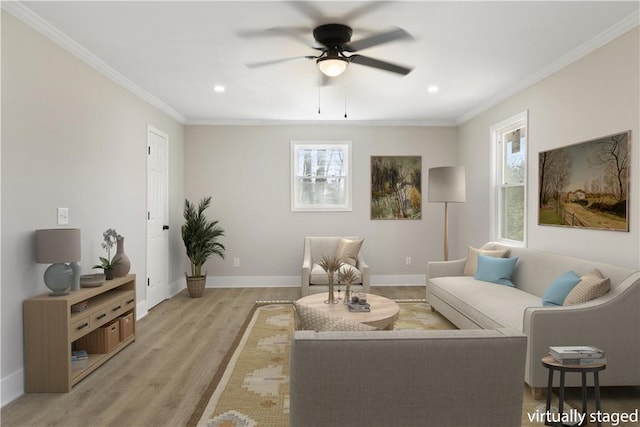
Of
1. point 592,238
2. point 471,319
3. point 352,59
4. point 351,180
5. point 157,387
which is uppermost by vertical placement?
point 352,59

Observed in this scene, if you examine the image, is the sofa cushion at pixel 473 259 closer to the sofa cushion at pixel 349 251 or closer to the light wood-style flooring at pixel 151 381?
the sofa cushion at pixel 349 251

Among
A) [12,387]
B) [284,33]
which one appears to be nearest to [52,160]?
[12,387]

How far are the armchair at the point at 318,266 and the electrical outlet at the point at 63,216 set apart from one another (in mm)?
2605

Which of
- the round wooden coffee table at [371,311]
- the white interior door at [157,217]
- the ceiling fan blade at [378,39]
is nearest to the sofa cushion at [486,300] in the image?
the round wooden coffee table at [371,311]

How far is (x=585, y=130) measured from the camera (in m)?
3.45

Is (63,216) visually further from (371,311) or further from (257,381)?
(371,311)

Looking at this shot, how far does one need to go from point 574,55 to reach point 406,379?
11.0 feet

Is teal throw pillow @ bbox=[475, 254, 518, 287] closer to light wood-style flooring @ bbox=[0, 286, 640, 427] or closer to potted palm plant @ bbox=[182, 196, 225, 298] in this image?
light wood-style flooring @ bbox=[0, 286, 640, 427]

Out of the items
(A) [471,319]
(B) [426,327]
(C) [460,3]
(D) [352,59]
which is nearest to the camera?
(C) [460,3]

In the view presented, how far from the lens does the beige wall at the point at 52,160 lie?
2.69 metres

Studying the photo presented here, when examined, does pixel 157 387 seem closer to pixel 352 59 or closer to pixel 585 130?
pixel 352 59

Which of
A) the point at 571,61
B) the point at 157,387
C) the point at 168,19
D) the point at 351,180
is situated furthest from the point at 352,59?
the point at 351,180

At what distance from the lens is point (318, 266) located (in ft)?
17.7

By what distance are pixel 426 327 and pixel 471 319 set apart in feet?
2.65
